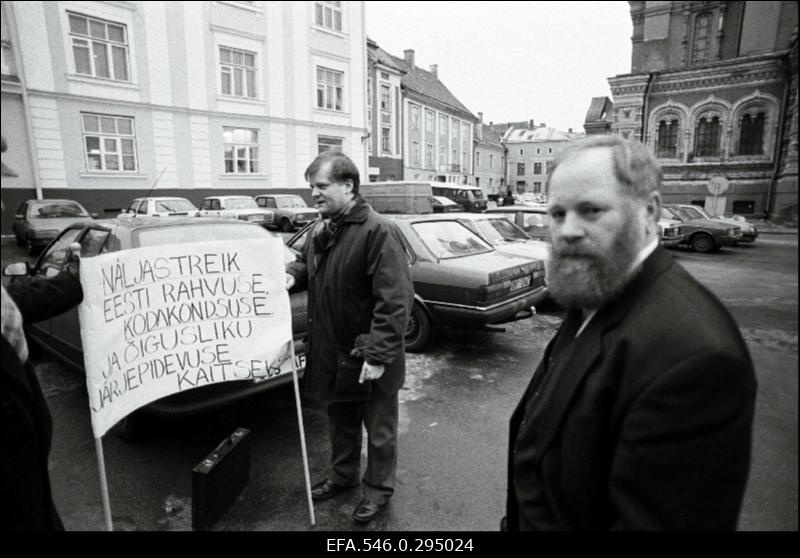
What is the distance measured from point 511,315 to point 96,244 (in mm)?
4488

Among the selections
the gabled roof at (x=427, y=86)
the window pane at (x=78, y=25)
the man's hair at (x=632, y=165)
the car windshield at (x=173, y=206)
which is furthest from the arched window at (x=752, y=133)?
the gabled roof at (x=427, y=86)

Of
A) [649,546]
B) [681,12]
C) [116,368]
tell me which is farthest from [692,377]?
[681,12]

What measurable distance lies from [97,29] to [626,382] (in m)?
23.4

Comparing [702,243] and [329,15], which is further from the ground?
[329,15]

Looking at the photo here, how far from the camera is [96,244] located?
4137 millimetres

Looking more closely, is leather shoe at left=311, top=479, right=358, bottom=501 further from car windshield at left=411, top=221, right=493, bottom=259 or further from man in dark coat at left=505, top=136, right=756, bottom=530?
car windshield at left=411, top=221, right=493, bottom=259

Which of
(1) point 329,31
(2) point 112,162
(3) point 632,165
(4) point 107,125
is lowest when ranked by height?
(3) point 632,165

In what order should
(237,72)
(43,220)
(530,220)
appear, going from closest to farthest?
(530,220)
(43,220)
(237,72)

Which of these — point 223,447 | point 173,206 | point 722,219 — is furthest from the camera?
point 173,206

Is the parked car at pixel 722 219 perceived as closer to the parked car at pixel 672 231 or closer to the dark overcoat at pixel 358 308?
the parked car at pixel 672 231

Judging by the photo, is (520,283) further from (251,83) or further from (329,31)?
(329,31)

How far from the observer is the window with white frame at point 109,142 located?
59.9 feet

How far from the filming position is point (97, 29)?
58.9ft

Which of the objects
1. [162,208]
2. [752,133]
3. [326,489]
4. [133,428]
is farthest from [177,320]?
[162,208]
